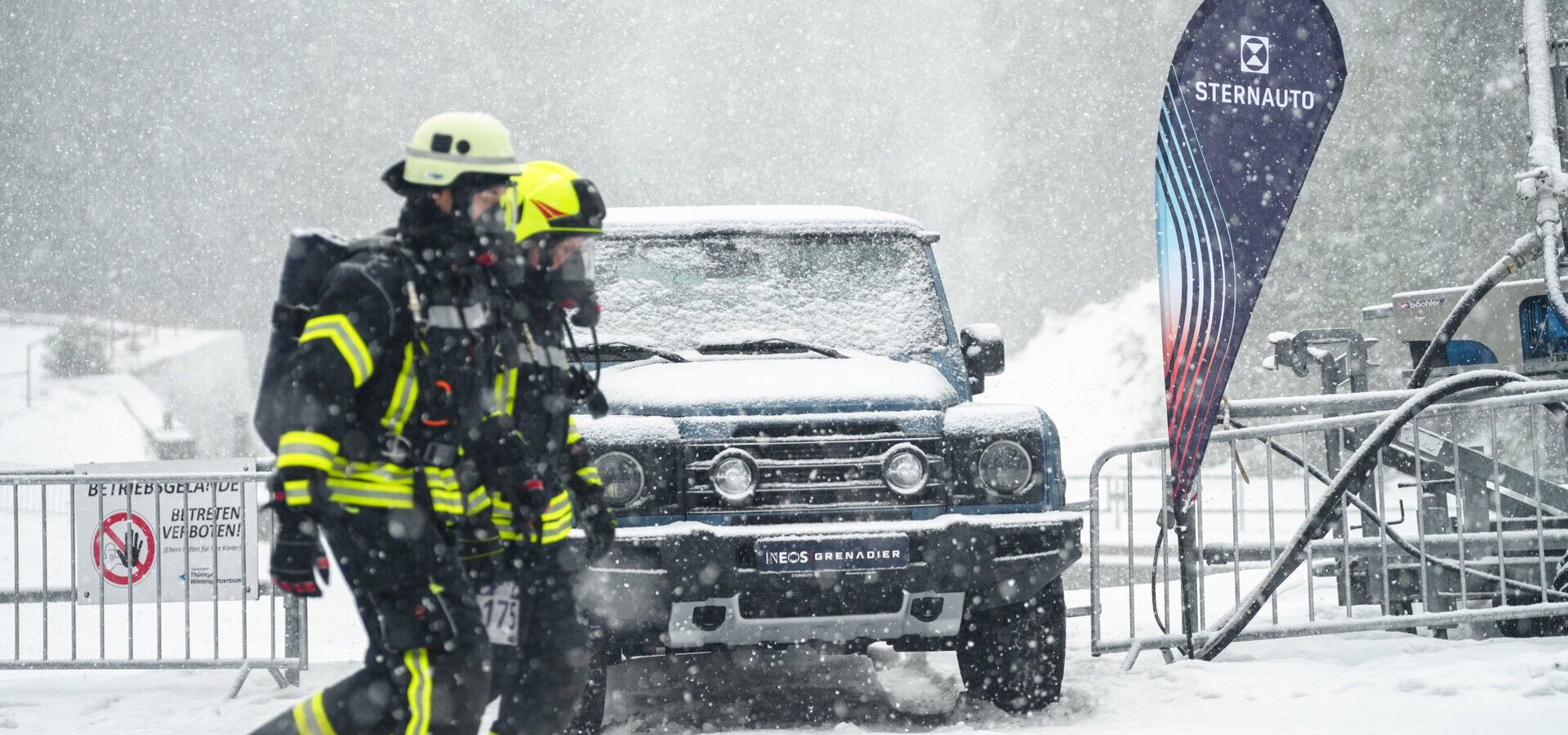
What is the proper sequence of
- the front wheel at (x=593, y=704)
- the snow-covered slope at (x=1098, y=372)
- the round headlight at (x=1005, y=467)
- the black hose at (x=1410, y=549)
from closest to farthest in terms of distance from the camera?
the front wheel at (x=593, y=704) < the round headlight at (x=1005, y=467) < the black hose at (x=1410, y=549) < the snow-covered slope at (x=1098, y=372)

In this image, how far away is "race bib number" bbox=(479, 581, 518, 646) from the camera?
3.29 meters

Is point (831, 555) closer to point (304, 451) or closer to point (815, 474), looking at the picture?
point (815, 474)

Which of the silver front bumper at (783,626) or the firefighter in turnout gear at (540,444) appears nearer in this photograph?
the firefighter in turnout gear at (540,444)

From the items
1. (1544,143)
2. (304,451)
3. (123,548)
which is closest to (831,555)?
(304,451)

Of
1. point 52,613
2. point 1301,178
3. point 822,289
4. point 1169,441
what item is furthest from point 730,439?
point 52,613

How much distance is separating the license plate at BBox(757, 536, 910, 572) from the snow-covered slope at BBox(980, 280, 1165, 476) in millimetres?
40790

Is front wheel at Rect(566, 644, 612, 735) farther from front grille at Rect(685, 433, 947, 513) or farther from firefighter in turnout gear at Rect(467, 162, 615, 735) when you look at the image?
firefighter in turnout gear at Rect(467, 162, 615, 735)

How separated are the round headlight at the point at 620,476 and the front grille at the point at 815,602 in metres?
0.56

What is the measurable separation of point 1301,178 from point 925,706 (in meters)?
2.77

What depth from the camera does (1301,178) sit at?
19.1ft

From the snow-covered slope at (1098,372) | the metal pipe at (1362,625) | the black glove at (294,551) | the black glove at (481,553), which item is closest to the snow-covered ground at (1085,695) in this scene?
the metal pipe at (1362,625)

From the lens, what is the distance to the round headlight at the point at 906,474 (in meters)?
5.20

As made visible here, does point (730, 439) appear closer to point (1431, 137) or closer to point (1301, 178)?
point (1301, 178)

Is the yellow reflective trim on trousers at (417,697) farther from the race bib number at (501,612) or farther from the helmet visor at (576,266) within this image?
the helmet visor at (576,266)
